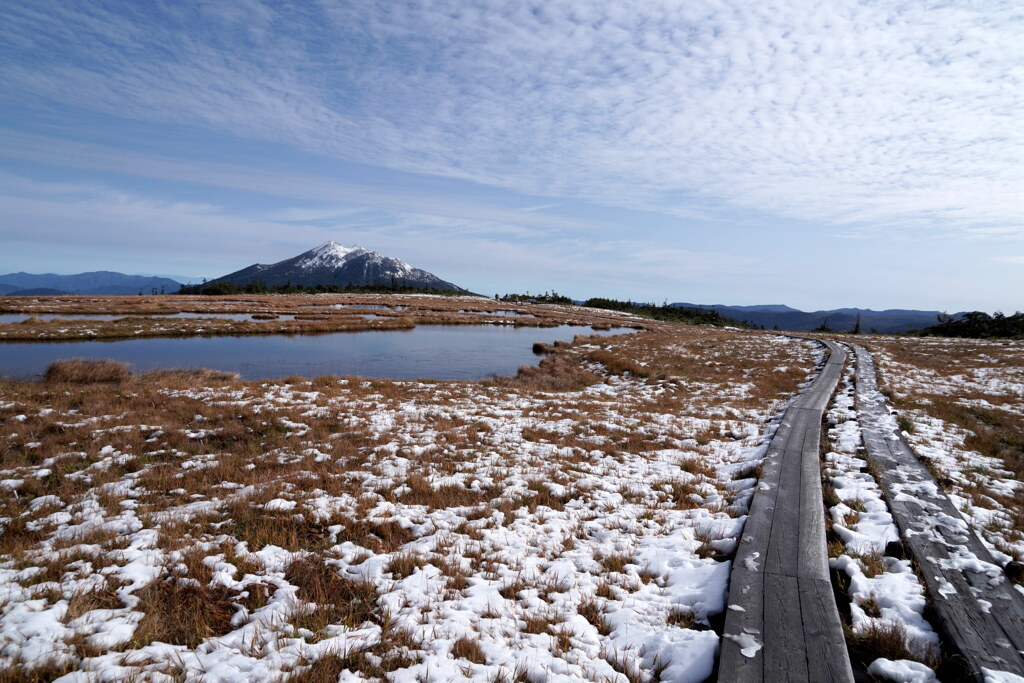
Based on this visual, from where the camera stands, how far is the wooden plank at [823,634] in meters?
3.84

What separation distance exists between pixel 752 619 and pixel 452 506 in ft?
16.8

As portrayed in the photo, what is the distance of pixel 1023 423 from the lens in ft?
44.6

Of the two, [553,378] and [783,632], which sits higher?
[783,632]

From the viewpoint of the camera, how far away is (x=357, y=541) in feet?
22.1

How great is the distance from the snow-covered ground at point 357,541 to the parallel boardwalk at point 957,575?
2.14 m

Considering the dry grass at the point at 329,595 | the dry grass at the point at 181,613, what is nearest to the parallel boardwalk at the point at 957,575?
the dry grass at the point at 329,595

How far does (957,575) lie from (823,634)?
261cm

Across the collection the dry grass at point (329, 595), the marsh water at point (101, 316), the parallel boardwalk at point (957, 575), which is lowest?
the dry grass at point (329, 595)

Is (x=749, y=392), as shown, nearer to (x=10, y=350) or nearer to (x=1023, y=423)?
(x=1023, y=423)

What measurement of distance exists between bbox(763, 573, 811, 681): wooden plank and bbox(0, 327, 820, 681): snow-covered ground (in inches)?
19.9

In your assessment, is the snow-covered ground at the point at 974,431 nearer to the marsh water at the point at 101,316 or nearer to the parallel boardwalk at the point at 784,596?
the parallel boardwalk at the point at 784,596

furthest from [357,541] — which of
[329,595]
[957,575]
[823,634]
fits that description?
[957,575]

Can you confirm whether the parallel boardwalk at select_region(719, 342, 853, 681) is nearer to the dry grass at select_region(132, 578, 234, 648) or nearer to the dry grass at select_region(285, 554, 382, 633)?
the dry grass at select_region(285, 554, 382, 633)

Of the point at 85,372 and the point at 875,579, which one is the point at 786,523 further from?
the point at 85,372
